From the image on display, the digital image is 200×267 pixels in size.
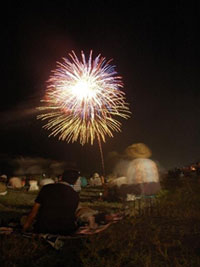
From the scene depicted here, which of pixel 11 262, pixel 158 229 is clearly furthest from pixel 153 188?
pixel 11 262

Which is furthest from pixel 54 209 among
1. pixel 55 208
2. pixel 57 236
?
pixel 57 236

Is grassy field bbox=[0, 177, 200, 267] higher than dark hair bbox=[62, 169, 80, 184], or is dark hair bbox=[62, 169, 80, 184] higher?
dark hair bbox=[62, 169, 80, 184]

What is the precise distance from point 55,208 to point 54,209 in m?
0.03

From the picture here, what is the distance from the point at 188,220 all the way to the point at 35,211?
4.86 m

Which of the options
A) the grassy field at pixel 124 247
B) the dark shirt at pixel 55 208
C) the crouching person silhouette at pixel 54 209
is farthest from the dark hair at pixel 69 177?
the grassy field at pixel 124 247

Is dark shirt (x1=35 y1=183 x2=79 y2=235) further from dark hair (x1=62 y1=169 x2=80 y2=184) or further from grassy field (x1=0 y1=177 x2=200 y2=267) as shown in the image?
grassy field (x1=0 y1=177 x2=200 y2=267)

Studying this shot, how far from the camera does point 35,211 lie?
559 centimetres

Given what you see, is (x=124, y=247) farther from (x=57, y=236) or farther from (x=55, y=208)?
(x=55, y=208)

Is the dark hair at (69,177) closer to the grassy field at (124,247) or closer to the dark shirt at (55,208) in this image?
the dark shirt at (55,208)

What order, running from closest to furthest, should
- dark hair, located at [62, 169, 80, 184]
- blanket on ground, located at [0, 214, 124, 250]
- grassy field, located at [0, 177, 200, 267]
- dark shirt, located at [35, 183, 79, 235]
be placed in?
grassy field, located at [0, 177, 200, 267]
blanket on ground, located at [0, 214, 124, 250]
dark shirt, located at [35, 183, 79, 235]
dark hair, located at [62, 169, 80, 184]

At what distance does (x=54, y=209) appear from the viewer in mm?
5539

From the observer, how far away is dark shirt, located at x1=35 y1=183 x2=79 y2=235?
18.1 ft

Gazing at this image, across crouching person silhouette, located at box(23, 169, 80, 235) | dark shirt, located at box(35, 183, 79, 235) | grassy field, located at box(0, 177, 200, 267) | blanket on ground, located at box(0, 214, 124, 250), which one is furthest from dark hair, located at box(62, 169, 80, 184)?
grassy field, located at box(0, 177, 200, 267)

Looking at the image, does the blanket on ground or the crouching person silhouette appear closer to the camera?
the blanket on ground
